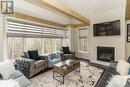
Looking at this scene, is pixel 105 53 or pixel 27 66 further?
pixel 105 53

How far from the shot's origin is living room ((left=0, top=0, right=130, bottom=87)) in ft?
10.4

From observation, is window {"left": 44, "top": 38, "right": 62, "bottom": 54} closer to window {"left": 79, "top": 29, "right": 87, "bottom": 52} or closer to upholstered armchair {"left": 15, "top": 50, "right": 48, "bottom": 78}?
window {"left": 79, "top": 29, "right": 87, "bottom": 52}

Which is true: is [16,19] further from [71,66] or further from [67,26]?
[67,26]

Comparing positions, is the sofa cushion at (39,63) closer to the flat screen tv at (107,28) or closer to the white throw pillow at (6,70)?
the white throw pillow at (6,70)

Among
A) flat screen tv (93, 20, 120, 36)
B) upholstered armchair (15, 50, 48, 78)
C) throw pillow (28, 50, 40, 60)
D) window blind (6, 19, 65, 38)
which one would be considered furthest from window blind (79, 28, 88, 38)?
upholstered armchair (15, 50, 48, 78)

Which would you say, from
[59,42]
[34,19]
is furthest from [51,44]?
[34,19]

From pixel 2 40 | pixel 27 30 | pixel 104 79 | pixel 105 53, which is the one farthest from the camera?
pixel 105 53

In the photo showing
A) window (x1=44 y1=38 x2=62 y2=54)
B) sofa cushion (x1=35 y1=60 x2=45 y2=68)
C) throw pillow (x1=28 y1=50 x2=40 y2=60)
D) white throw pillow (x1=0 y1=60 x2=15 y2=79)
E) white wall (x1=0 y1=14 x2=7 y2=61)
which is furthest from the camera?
window (x1=44 y1=38 x2=62 y2=54)

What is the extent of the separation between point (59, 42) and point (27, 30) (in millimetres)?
2825

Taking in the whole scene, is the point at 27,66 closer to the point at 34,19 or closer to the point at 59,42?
the point at 34,19

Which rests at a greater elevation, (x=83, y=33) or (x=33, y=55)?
(x=83, y=33)

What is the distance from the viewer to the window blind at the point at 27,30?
14.0 ft

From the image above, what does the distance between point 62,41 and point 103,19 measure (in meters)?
3.21

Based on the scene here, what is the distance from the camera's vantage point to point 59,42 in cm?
745
